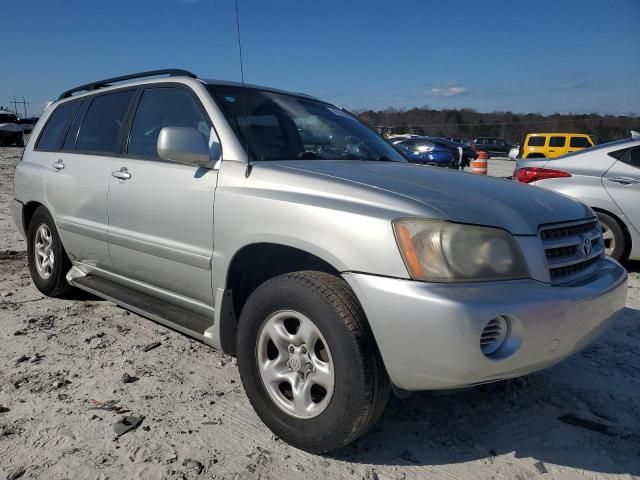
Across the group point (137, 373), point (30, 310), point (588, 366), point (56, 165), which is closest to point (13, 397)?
point (137, 373)

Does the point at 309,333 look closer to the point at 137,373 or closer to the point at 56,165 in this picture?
the point at 137,373

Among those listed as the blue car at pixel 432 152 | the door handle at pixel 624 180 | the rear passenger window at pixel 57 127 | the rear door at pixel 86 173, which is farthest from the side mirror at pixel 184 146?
the blue car at pixel 432 152

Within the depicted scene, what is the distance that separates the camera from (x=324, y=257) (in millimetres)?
2195

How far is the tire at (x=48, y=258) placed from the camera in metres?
4.21

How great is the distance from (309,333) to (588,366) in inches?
80.0

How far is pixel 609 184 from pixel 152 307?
4.78 metres

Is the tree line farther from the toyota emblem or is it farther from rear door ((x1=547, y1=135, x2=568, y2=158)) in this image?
the toyota emblem

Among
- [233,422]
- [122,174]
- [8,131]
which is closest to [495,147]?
[8,131]

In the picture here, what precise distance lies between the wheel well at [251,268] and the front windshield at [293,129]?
1.72ft

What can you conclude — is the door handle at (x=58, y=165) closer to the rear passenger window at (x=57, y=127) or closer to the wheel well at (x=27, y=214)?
the rear passenger window at (x=57, y=127)

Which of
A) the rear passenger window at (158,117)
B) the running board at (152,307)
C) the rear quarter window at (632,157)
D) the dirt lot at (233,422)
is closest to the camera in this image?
the dirt lot at (233,422)

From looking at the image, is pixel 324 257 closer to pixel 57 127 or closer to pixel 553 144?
pixel 57 127

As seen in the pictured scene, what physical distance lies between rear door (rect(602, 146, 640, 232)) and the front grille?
3.23 meters

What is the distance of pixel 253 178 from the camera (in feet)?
8.50
